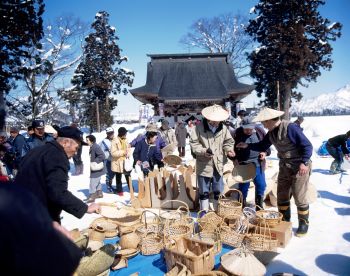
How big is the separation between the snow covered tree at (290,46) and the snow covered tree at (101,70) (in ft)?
47.1

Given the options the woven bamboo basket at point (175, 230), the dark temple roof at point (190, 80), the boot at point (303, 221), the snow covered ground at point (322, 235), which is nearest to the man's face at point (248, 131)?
the boot at point (303, 221)

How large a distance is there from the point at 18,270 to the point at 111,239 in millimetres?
3712

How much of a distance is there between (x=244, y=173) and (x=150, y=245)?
1.88 metres

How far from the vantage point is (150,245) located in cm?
369

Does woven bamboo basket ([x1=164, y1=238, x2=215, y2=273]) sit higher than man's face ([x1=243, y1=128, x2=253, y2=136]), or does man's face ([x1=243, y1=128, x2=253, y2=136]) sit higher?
man's face ([x1=243, y1=128, x2=253, y2=136])

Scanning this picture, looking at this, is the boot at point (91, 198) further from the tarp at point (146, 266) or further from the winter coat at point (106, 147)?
the tarp at point (146, 266)

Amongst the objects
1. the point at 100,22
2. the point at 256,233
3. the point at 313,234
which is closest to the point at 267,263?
the point at 256,233

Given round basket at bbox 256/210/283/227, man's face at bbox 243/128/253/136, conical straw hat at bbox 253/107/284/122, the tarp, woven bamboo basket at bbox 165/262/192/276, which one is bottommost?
the tarp

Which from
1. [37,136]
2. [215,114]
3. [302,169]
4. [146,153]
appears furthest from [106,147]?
[302,169]

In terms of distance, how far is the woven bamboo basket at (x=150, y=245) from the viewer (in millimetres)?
3688

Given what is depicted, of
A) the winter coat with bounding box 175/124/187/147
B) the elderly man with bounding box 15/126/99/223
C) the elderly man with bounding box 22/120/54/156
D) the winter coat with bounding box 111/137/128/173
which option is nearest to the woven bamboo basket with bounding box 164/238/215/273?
the elderly man with bounding box 15/126/99/223

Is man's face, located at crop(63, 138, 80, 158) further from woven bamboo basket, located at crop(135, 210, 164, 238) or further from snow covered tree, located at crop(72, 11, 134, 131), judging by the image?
snow covered tree, located at crop(72, 11, 134, 131)

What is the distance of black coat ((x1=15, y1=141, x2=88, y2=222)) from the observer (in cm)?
228

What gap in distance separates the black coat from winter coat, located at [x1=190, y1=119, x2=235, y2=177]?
8.04 ft
